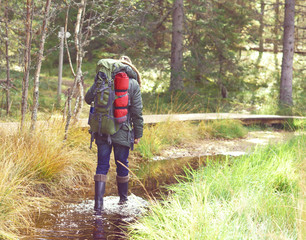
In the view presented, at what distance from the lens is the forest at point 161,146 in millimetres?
3303

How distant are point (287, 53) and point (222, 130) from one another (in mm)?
6298

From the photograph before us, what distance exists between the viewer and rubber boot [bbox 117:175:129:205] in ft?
15.2

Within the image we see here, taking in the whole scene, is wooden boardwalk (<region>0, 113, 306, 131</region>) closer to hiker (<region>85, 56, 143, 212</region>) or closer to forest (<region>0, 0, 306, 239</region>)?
forest (<region>0, 0, 306, 239</region>)

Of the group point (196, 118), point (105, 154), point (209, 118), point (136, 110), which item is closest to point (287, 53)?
point (209, 118)

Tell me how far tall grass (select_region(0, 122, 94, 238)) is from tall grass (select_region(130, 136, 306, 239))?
1.25 meters

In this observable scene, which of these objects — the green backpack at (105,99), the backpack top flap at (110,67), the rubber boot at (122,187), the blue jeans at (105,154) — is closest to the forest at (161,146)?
the rubber boot at (122,187)

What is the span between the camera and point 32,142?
16.4 ft

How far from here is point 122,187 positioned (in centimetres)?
466

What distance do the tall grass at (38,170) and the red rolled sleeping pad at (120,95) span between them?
1260 millimetres

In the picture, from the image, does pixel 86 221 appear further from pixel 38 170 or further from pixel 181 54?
pixel 181 54

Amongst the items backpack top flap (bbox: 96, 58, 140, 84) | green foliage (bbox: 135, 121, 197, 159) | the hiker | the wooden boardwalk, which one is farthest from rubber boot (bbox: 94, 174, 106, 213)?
green foliage (bbox: 135, 121, 197, 159)

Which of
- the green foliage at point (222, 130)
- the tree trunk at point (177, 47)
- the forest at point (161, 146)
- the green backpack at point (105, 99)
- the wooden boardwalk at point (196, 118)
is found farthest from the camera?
the tree trunk at point (177, 47)

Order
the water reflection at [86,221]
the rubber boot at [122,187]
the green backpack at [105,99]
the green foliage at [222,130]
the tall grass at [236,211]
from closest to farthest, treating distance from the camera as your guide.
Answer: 1. the tall grass at [236,211]
2. the water reflection at [86,221]
3. the green backpack at [105,99]
4. the rubber boot at [122,187]
5. the green foliage at [222,130]

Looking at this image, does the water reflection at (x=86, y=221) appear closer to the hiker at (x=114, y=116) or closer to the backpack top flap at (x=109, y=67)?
the hiker at (x=114, y=116)
